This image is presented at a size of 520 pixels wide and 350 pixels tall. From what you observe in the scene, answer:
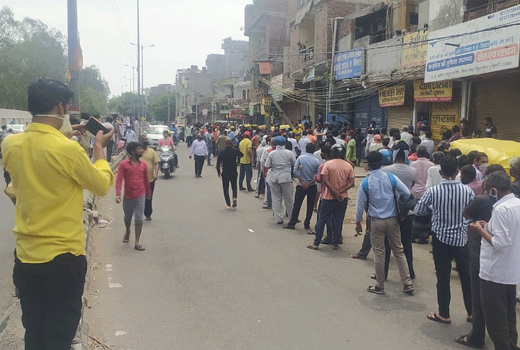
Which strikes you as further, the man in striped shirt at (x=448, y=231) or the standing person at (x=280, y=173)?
the standing person at (x=280, y=173)

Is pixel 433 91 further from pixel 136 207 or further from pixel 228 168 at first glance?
pixel 136 207

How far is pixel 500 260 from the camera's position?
444 cm

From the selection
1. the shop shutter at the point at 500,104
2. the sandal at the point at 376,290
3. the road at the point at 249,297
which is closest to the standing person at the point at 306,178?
the road at the point at 249,297

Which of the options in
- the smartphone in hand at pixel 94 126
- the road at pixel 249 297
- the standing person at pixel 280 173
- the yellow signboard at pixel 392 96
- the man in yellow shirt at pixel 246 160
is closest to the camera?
the smartphone in hand at pixel 94 126

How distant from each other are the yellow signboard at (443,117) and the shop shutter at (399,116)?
1.37 m

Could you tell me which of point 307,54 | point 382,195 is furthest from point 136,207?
point 307,54

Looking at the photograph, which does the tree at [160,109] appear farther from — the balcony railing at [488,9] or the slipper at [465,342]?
the slipper at [465,342]

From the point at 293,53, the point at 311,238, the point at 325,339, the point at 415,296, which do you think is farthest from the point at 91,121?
the point at 293,53

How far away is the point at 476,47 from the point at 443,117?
13.4ft

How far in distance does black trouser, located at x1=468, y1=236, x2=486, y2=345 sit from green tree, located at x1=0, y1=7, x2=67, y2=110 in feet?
173

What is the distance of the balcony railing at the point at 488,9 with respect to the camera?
530 inches

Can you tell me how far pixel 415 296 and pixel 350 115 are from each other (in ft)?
63.2

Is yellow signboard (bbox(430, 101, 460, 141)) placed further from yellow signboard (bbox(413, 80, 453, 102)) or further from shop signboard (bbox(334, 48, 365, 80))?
shop signboard (bbox(334, 48, 365, 80))

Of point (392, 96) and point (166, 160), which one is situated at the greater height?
point (392, 96)
